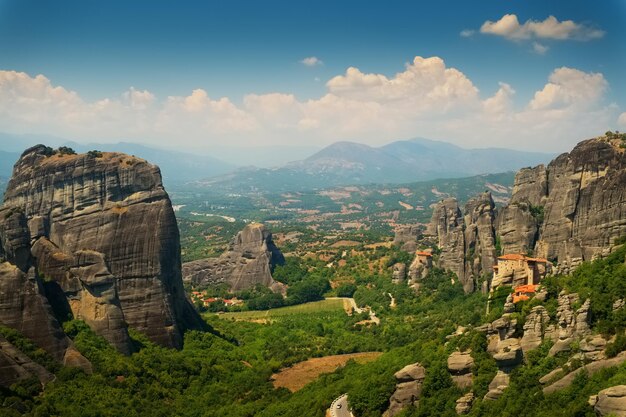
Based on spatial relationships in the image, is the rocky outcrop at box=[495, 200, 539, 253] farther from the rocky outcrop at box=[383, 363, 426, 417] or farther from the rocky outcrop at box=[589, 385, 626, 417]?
the rocky outcrop at box=[589, 385, 626, 417]

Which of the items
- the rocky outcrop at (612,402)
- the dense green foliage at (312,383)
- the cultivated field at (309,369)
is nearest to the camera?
the rocky outcrop at (612,402)

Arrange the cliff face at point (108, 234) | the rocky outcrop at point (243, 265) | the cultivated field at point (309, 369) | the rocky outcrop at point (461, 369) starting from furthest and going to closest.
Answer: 1. the rocky outcrop at point (243, 265)
2. the cultivated field at point (309, 369)
3. the cliff face at point (108, 234)
4. the rocky outcrop at point (461, 369)

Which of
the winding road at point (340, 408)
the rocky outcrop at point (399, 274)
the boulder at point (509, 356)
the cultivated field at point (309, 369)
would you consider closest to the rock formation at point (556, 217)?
the rocky outcrop at point (399, 274)

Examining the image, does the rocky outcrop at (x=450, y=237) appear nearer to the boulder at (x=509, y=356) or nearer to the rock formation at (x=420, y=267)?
the rock formation at (x=420, y=267)

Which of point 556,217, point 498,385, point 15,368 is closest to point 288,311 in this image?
point 556,217

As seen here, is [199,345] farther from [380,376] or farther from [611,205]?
[611,205]

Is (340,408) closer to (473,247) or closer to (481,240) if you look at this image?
(481,240)
